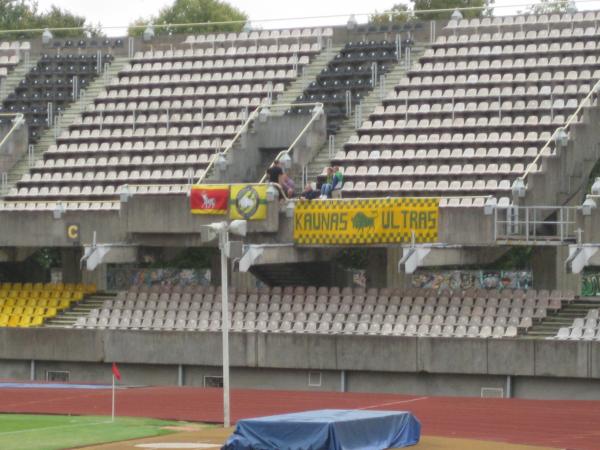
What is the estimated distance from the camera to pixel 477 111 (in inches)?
1885

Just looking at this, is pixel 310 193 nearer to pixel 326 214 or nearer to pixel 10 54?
pixel 326 214

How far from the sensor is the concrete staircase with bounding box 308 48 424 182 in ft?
161

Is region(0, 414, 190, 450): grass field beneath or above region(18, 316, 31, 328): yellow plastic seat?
beneath

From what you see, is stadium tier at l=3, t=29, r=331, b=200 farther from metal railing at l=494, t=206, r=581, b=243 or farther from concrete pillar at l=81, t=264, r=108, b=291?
metal railing at l=494, t=206, r=581, b=243

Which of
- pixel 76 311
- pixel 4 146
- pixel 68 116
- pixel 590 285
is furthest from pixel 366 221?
pixel 68 116

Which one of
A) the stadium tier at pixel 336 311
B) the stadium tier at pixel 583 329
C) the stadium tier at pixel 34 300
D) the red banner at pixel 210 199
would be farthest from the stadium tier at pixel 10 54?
the stadium tier at pixel 583 329

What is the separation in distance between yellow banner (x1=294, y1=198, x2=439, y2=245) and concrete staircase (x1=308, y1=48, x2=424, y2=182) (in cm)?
427

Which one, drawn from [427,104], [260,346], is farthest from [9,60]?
[260,346]

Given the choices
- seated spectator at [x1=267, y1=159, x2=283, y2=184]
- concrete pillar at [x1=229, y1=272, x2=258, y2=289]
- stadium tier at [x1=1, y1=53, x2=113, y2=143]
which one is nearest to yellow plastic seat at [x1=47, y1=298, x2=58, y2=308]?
concrete pillar at [x1=229, y1=272, x2=258, y2=289]

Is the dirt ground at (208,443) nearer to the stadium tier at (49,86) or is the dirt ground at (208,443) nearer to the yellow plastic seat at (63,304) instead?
the yellow plastic seat at (63,304)

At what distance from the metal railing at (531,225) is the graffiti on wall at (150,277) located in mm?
10780

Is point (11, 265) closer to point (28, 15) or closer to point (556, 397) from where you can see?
point (556, 397)

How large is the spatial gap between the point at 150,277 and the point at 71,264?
3.04 metres

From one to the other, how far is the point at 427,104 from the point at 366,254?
4.73 meters
